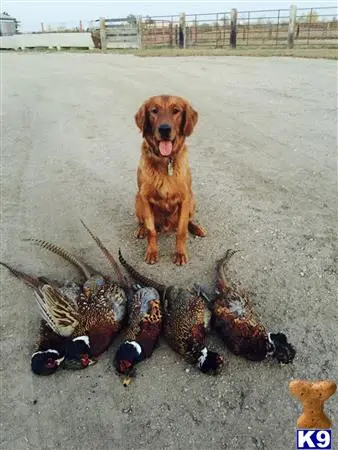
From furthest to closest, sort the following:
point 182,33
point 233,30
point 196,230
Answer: point 182,33 < point 233,30 < point 196,230

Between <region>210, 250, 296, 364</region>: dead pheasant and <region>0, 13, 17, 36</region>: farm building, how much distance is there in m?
→ 45.7

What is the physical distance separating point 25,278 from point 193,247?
1826mm

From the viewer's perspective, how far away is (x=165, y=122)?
12.7 ft

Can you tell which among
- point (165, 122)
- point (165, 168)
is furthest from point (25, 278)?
point (165, 122)

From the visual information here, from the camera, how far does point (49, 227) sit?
5.07 meters

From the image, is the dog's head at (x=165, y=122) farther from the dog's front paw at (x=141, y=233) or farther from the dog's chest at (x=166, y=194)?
the dog's front paw at (x=141, y=233)

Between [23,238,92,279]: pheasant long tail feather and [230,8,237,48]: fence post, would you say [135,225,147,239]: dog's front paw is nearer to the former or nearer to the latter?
[23,238,92,279]: pheasant long tail feather

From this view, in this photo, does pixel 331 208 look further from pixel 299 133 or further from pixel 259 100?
pixel 259 100

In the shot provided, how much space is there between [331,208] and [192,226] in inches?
73.6

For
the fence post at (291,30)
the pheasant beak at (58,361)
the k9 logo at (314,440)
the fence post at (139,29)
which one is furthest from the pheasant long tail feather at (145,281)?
the fence post at (139,29)

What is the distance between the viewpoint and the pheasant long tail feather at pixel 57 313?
323 cm

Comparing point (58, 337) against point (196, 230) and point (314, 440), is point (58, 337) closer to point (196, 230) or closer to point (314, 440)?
point (314, 440)

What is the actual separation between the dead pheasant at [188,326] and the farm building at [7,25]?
1788 inches

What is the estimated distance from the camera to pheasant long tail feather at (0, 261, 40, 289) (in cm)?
390
